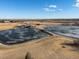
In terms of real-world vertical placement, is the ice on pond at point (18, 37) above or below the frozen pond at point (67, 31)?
above

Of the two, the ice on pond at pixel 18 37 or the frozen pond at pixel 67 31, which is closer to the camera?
the ice on pond at pixel 18 37

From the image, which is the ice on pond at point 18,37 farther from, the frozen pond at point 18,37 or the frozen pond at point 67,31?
the frozen pond at point 67,31

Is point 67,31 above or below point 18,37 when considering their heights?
below

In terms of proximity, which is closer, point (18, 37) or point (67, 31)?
point (18, 37)

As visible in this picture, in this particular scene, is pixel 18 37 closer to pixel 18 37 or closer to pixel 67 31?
pixel 18 37

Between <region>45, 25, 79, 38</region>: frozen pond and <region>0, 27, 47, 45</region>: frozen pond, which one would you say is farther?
<region>45, 25, 79, 38</region>: frozen pond

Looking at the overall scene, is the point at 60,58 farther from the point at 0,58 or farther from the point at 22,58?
the point at 0,58

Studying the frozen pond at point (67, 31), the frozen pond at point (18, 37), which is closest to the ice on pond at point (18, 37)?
the frozen pond at point (18, 37)

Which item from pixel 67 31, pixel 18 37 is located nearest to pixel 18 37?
pixel 18 37

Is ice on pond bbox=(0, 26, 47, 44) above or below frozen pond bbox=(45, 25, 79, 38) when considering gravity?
above

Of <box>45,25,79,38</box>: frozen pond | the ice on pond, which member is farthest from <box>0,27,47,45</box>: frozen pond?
<box>45,25,79,38</box>: frozen pond

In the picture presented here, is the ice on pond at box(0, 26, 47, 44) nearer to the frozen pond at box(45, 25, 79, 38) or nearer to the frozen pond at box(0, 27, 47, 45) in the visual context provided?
the frozen pond at box(0, 27, 47, 45)

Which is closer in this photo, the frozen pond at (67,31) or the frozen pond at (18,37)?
the frozen pond at (18,37)
